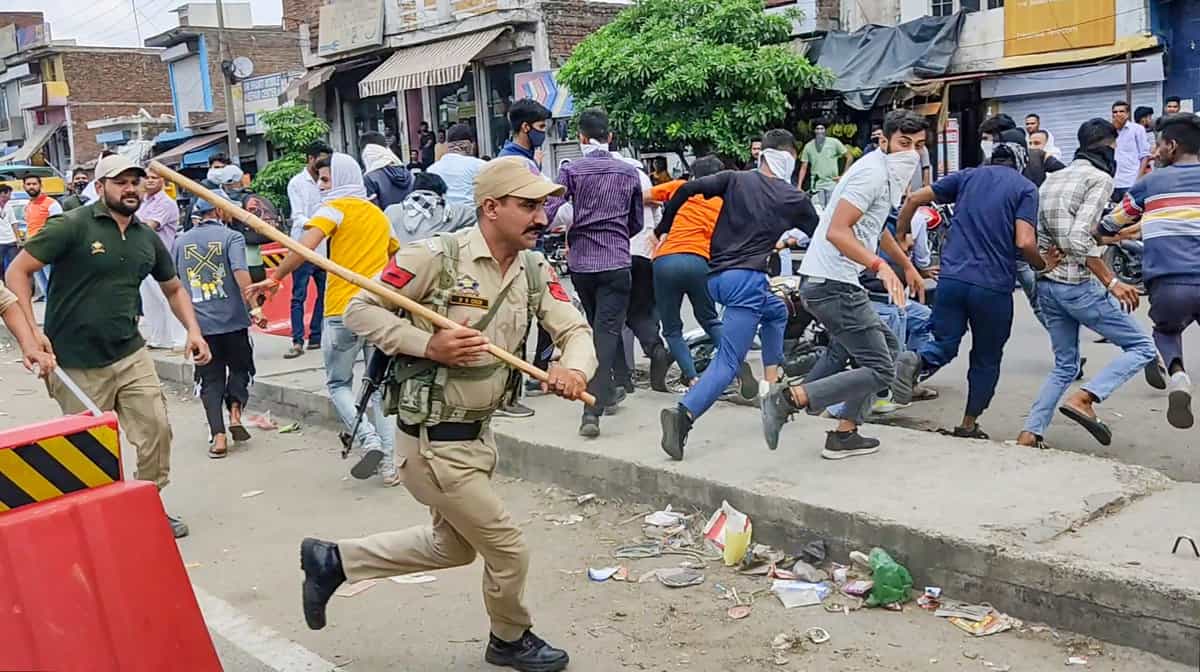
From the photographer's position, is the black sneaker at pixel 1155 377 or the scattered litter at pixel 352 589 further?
the black sneaker at pixel 1155 377

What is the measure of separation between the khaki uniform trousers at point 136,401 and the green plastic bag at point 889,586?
341 cm

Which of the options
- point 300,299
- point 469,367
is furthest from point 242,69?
point 469,367

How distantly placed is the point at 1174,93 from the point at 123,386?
14792 mm

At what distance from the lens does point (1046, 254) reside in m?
6.09

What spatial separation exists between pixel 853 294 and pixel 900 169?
721 mm

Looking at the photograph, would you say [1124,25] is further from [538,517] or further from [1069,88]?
[538,517]

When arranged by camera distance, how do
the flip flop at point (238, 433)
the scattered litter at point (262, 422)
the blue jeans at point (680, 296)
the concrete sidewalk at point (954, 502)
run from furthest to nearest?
the scattered litter at point (262, 422) → the flip flop at point (238, 433) → the blue jeans at point (680, 296) → the concrete sidewalk at point (954, 502)

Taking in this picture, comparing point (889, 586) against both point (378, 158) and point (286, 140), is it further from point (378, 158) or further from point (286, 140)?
point (286, 140)

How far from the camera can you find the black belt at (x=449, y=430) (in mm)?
3701

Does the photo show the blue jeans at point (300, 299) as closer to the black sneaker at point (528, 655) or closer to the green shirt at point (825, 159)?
the black sneaker at point (528, 655)

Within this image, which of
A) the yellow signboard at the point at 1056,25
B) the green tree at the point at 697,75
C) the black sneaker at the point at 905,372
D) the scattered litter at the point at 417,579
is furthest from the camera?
the green tree at the point at 697,75

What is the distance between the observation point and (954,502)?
15.5ft

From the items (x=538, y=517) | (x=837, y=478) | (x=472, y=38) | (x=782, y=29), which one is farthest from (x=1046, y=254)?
(x=472, y=38)

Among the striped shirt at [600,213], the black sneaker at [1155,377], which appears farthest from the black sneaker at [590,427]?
the black sneaker at [1155,377]
